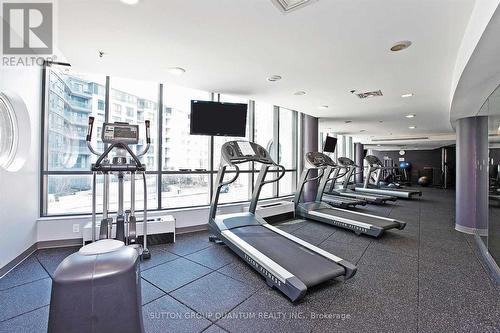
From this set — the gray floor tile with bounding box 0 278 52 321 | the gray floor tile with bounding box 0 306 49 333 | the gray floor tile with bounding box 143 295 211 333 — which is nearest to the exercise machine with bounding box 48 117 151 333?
the gray floor tile with bounding box 143 295 211 333

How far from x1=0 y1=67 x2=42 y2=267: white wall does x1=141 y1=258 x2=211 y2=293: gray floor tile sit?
161 cm

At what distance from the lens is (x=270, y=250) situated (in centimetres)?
298

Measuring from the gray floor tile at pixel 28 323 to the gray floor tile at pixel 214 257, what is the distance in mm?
1551

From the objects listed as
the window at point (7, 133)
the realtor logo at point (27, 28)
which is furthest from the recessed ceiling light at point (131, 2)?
the window at point (7, 133)

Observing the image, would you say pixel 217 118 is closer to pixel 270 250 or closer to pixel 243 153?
pixel 243 153

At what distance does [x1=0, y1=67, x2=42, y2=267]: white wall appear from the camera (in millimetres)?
2604

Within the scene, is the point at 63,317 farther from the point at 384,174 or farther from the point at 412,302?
the point at 384,174

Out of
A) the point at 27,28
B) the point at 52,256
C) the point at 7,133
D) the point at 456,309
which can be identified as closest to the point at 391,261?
the point at 456,309

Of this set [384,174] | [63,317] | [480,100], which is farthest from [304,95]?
[384,174]

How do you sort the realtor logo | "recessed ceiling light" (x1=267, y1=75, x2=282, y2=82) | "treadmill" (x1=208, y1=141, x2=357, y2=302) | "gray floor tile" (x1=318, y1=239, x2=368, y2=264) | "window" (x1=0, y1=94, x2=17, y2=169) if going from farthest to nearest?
"recessed ceiling light" (x1=267, y1=75, x2=282, y2=82), "gray floor tile" (x1=318, y1=239, x2=368, y2=264), "window" (x1=0, y1=94, x2=17, y2=169), "treadmill" (x1=208, y1=141, x2=357, y2=302), the realtor logo

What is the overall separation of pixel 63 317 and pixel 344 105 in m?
5.76

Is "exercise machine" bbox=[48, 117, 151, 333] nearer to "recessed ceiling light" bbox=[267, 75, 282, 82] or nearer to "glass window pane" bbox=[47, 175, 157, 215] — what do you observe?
"glass window pane" bbox=[47, 175, 157, 215]

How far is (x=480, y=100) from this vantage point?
12.1 ft

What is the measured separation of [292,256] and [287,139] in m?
4.75
